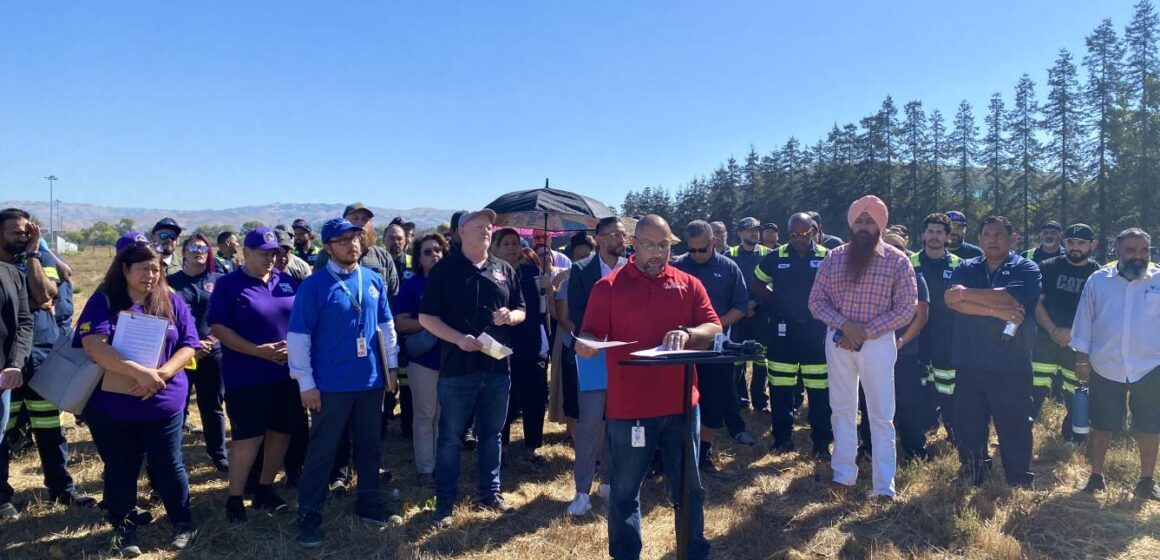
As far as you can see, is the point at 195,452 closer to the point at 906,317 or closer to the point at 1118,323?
the point at 906,317

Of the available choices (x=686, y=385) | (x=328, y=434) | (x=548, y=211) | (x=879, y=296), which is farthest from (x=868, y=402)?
(x=328, y=434)

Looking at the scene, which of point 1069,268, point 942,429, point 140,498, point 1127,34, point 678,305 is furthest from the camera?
point 1127,34

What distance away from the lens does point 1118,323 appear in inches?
192

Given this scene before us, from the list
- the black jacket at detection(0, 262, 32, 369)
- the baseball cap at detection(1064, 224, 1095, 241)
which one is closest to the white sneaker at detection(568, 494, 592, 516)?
the black jacket at detection(0, 262, 32, 369)

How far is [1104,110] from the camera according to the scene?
34469 mm

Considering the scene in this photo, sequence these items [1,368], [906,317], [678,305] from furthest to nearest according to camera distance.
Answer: [906,317] → [1,368] → [678,305]

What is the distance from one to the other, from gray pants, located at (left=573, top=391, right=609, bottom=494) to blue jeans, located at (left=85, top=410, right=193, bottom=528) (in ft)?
9.16

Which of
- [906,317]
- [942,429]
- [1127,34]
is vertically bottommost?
[942,429]

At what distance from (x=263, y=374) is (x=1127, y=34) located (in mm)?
45081

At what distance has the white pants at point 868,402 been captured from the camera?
4.68 metres

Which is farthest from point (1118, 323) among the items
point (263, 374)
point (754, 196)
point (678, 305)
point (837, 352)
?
point (754, 196)

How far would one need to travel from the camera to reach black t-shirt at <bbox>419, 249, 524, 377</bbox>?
4414 millimetres

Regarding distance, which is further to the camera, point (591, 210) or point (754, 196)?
point (754, 196)

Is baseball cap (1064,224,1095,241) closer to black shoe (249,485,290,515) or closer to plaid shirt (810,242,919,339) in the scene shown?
plaid shirt (810,242,919,339)
